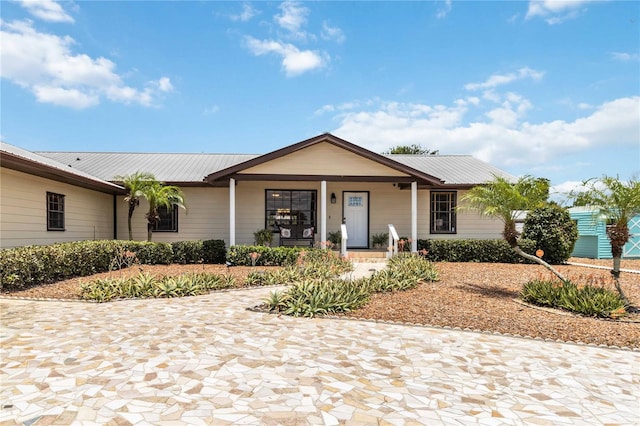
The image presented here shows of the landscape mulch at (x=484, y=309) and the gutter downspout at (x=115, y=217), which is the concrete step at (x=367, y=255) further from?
the gutter downspout at (x=115, y=217)

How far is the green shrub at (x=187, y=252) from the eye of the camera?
13.0 meters

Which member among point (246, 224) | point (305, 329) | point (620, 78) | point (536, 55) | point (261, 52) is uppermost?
point (261, 52)

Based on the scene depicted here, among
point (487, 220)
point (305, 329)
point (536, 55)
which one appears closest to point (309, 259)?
point (305, 329)

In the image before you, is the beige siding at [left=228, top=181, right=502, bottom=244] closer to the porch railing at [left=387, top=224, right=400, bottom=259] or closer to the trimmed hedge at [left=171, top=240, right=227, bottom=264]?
the porch railing at [left=387, top=224, right=400, bottom=259]

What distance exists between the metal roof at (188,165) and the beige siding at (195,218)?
822 mm

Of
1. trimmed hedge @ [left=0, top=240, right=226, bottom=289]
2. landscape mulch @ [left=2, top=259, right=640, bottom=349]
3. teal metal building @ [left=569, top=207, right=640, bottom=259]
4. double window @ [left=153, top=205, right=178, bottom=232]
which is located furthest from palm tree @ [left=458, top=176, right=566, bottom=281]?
double window @ [left=153, top=205, right=178, bottom=232]

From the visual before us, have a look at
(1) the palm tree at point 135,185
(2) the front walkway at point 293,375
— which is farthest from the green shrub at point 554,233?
(1) the palm tree at point 135,185

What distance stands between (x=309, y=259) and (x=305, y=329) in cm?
611

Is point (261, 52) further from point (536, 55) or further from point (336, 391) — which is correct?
point (336, 391)

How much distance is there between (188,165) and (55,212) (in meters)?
6.21

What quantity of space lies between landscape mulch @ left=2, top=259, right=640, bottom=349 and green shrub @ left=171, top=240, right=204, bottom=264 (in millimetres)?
1936

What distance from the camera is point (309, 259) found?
465 inches

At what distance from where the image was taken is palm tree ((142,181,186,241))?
44.2ft

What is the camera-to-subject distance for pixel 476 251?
1383 centimetres
